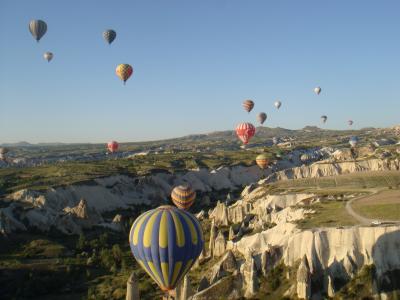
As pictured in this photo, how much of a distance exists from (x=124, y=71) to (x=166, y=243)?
4857cm

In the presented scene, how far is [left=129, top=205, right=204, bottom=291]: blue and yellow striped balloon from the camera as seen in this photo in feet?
96.7

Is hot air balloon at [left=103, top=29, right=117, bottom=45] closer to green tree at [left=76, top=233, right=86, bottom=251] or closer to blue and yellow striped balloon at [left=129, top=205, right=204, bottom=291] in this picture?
green tree at [left=76, top=233, right=86, bottom=251]

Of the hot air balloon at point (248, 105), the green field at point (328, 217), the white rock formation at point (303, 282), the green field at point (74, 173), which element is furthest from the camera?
the hot air balloon at point (248, 105)

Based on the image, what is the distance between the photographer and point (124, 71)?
73.0 metres

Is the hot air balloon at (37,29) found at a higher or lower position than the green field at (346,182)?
higher

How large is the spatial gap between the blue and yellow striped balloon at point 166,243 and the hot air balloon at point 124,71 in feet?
151

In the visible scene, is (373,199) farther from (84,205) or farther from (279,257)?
(84,205)

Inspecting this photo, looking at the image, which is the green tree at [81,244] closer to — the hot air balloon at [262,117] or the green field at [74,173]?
the green field at [74,173]

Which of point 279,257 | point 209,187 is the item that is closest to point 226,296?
point 279,257

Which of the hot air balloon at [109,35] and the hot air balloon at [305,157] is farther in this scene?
the hot air balloon at [305,157]

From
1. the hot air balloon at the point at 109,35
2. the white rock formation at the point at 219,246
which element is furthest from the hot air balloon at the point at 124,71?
the white rock formation at the point at 219,246

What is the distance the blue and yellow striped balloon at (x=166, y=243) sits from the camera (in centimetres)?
2947

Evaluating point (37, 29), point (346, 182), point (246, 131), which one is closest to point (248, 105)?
point (246, 131)

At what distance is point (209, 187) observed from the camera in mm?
105875
